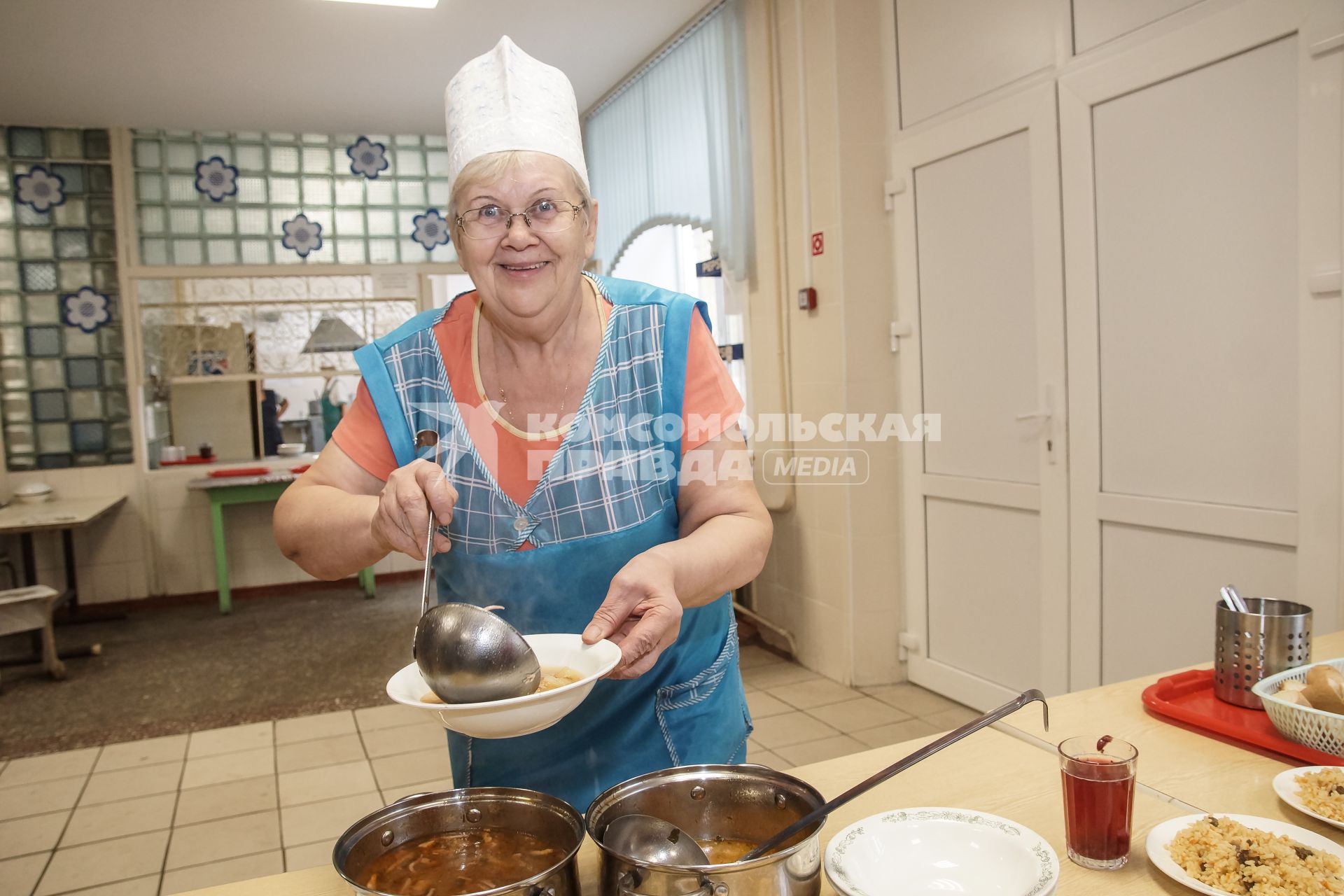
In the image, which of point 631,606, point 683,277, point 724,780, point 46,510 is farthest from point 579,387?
point 46,510

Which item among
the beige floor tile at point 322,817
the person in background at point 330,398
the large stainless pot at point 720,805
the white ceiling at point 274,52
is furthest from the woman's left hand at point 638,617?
the person in background at point 330,398

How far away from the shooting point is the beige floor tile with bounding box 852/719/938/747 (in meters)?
3.39

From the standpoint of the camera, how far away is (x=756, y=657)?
4508mm

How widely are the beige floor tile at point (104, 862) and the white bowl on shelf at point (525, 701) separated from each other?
7.55 ft

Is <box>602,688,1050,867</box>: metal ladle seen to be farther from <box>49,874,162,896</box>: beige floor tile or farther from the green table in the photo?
the green table

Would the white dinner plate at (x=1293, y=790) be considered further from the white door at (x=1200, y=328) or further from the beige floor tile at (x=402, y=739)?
the beige floor tile at (x=402, y=739)

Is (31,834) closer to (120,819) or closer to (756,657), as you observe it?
(120,819)

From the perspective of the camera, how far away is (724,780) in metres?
0.99

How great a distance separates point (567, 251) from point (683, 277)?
4.10m

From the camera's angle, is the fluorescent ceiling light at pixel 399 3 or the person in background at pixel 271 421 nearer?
the fluorescent ceiling light at pixel 399 3

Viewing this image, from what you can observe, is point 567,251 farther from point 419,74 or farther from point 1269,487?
point 419,74

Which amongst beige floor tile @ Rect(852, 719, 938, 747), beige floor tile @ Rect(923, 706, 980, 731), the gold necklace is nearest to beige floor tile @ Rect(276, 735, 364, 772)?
beige floor tile @ Rect(852, 719, 938, 747)

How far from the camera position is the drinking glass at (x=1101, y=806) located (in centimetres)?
96

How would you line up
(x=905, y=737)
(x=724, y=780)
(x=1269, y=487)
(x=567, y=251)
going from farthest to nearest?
(x=905, y=737), (x=1269, y=487), (x=567, y=251), (x=724, y=780)
